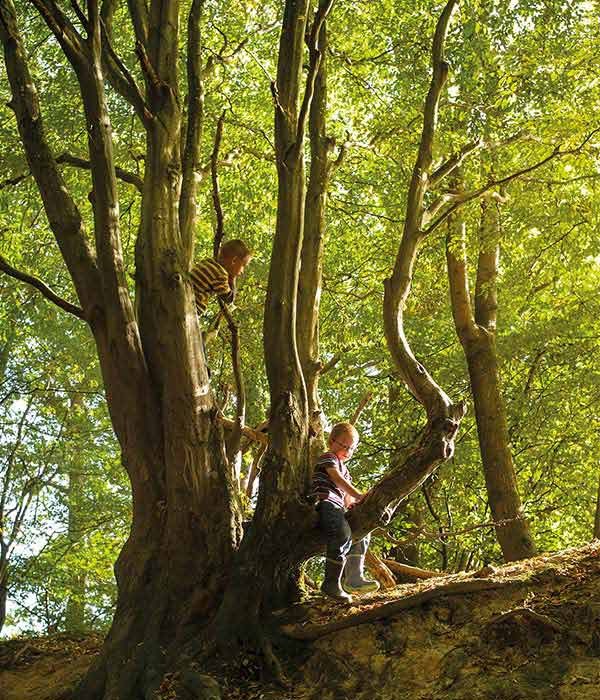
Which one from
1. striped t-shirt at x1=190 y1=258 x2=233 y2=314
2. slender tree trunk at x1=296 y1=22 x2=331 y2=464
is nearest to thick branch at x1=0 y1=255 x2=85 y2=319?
striped t-shirt at x1=190 y1=258 x2=233 y2=314

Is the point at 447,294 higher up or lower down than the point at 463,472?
higher up

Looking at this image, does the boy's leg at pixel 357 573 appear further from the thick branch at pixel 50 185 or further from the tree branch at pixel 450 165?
the tree branch at pixel 450 165

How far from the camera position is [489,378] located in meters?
10.7

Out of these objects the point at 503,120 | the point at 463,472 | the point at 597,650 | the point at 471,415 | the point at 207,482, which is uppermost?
the point at 503,120

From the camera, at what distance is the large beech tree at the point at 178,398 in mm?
5812

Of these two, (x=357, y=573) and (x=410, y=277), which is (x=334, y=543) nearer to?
(x=357, y=573)

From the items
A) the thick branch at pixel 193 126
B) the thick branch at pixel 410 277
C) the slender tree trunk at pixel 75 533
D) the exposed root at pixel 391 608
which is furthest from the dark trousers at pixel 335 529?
the slender tree trunk at pixel 75 533

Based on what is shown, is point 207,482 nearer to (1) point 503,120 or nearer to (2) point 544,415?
(1) point 503,120

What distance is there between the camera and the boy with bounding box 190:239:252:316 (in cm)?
670

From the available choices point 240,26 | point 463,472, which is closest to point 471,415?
point 463,472

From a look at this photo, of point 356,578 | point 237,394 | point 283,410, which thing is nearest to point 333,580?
point 356,578

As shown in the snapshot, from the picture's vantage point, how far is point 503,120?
9.89 meters

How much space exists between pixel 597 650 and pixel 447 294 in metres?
9.32

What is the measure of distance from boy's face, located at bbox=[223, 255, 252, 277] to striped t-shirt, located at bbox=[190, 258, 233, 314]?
5 centimetres
